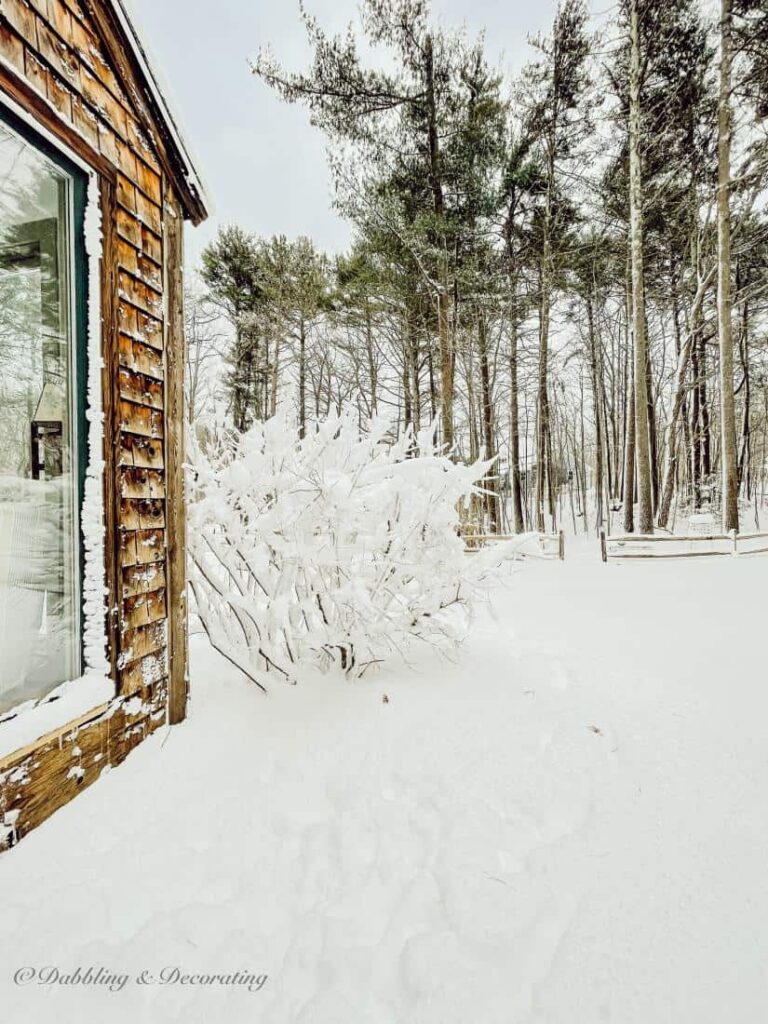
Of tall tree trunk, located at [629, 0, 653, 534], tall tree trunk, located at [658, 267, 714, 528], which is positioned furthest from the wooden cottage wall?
tall tree trunk, located at [658, 267, 714, 528]

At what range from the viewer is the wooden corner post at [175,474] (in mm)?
2332

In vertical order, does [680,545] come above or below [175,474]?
below

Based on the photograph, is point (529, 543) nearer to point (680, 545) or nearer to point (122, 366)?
point (122, 366)

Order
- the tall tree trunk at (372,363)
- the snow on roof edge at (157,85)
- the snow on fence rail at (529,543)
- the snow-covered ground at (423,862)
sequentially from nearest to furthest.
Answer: the snow-covered ground at (423,862) → the snow on roof edge at (157,85) → the snow on fence rail at (529,543) → the tall tree trunk at (372,363)

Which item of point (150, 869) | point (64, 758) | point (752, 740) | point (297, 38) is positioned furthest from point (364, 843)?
point (297, 38)

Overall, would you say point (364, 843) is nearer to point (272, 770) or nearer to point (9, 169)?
point (272, 770)

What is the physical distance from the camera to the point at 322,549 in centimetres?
239

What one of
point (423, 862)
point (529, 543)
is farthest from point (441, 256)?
point (423, 862)

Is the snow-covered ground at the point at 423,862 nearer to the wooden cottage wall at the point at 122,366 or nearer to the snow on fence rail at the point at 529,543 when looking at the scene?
the wooden cottage wall at the point at 122,366

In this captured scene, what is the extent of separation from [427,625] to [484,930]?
5.19ft

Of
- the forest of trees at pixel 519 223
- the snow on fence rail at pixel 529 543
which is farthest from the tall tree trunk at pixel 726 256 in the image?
the snow on fence rail at pixel 529 543

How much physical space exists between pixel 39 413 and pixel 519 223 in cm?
1202

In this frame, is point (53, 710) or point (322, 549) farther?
Answer: point (322, 549)

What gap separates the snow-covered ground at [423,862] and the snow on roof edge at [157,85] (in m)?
2.80
